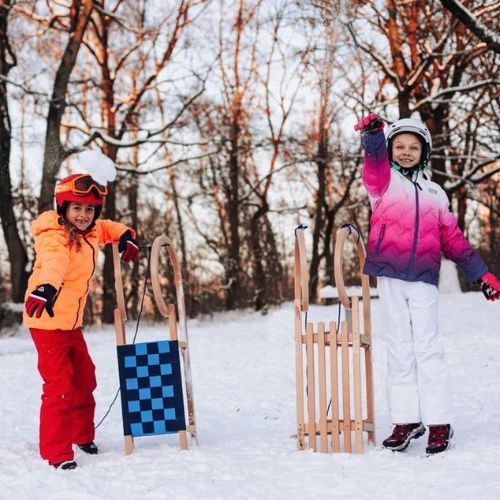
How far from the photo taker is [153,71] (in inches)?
668

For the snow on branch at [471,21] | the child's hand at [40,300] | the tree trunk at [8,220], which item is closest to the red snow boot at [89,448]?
the child's hand at [40,300]

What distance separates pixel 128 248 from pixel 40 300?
88cm

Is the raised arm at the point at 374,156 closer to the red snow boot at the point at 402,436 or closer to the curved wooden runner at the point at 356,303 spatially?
the curved wooden runner at the point at 356,303

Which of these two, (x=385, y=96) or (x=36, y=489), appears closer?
(x=36, y=489)

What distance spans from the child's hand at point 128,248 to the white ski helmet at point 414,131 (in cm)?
172

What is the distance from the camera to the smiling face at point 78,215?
160 inches

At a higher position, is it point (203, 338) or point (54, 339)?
point (54, 339)

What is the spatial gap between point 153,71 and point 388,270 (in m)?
14.2

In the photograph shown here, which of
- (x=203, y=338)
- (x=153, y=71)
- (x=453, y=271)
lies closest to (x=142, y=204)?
(x=153, y=71)

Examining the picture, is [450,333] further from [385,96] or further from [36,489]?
[385,96]

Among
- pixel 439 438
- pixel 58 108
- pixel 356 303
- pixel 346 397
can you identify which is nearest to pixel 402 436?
pixel 439 438

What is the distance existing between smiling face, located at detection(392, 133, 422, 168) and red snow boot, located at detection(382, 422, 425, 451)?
1552mm

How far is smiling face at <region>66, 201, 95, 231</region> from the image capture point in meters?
4.06

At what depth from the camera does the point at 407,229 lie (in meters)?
3.95
